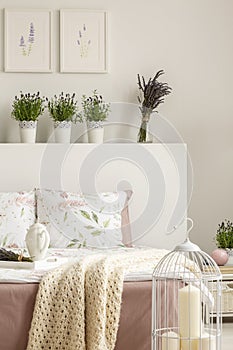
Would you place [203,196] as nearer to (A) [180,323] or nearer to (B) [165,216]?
(B) [165,216]

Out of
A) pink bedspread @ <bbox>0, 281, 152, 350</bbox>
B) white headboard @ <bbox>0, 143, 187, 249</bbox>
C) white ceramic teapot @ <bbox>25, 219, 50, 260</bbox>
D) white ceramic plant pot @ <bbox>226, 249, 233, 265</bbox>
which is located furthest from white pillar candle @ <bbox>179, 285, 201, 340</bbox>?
white headboard @ <bbox>0, 143, 187, 249</bbox>

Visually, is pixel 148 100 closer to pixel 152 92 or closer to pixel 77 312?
pixel 152 92

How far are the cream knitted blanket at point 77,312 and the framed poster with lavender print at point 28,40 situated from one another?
231cm

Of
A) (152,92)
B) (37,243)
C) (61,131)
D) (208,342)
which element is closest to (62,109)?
(61,131)

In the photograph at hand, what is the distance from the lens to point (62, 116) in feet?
18.4

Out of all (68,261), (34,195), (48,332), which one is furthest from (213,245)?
(48,332)

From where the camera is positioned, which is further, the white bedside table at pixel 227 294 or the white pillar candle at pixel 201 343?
the white bedside table at pixel 227 294

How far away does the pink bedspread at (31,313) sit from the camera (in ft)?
12.1

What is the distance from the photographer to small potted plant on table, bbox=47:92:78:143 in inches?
220

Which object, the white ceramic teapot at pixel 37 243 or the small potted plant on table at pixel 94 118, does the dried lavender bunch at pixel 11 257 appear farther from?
the small potted plant on table at pixel 94 118

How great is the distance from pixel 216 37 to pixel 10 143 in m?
1.68

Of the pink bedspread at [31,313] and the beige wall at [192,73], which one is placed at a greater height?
the beige wall at [192,73]

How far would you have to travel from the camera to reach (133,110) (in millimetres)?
5816

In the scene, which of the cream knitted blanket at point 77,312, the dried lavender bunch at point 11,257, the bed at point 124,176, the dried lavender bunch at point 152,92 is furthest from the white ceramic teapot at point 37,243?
the dried lavender bunch at point 152,92
